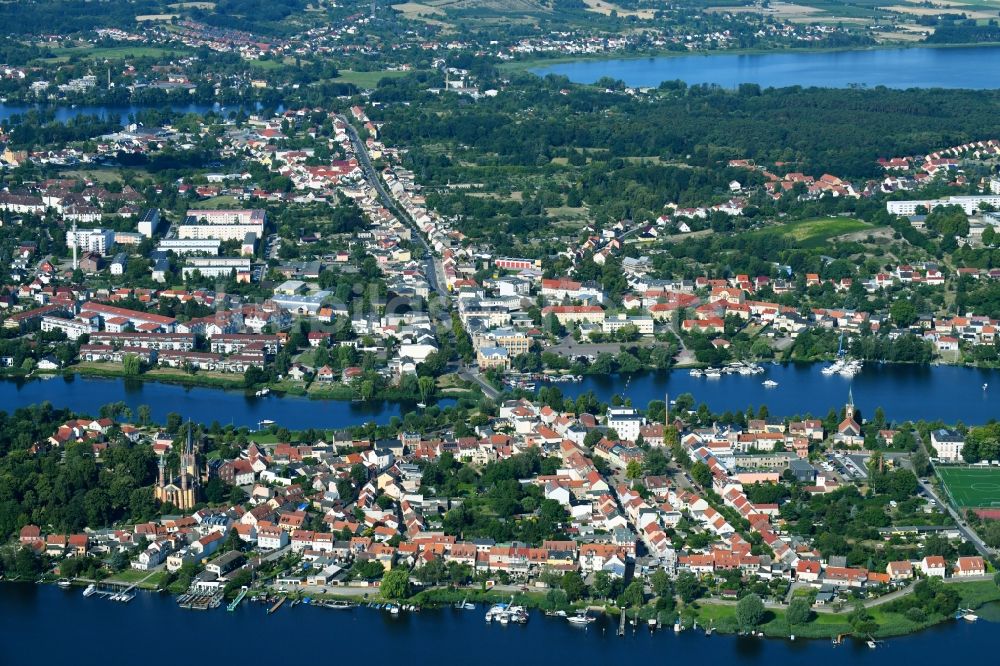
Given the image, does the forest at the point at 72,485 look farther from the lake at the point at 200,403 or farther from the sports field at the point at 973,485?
the sports field at the point at 973,485

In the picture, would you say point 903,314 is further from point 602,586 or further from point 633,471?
point 602,586

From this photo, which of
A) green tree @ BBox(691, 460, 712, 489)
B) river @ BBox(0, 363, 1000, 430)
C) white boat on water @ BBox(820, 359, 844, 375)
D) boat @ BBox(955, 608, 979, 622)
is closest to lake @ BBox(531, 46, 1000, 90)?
white boat on water @ BBox(820, 359, 844, 375)

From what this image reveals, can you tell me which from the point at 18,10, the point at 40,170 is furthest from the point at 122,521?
the point at 18,10

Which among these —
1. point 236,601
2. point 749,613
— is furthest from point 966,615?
point 236,601

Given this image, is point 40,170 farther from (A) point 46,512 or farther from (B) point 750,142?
(A) point 46,512

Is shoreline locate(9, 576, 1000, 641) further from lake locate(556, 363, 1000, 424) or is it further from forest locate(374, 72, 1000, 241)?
forest locate(374, 72, 1000, 241)
